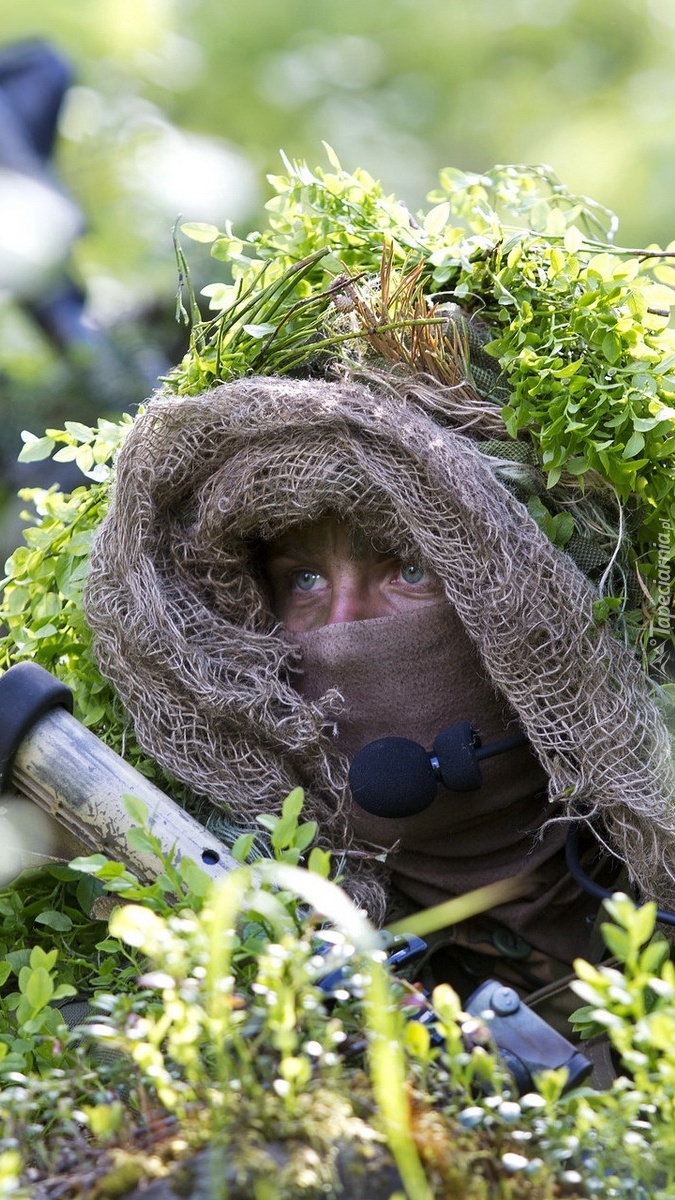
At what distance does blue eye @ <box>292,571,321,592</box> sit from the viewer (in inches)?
77.9

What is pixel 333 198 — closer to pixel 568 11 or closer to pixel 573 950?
pixel 573 950

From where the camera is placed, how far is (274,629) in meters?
1.95

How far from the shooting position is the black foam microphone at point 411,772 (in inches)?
67.6

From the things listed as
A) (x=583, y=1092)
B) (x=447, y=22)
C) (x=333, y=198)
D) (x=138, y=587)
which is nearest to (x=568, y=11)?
(x=447, y=22)

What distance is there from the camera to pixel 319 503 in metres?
1.80

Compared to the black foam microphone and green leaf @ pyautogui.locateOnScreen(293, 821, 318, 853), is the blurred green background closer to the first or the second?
the black foam microphone

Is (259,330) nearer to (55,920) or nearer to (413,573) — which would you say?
(413,573)

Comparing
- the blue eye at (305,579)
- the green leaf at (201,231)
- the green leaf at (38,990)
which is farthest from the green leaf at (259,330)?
the green leaf at (38,990)

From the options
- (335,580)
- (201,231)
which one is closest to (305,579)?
(335,580)

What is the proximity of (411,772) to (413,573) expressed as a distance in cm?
31

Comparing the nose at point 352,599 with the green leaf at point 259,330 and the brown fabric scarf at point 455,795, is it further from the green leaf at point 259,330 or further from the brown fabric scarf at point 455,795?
the green leaf at point 259,330

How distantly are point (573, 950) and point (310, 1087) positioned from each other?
0.86 meters

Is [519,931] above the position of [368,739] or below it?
below

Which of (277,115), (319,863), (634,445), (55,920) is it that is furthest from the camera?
(277,115)
